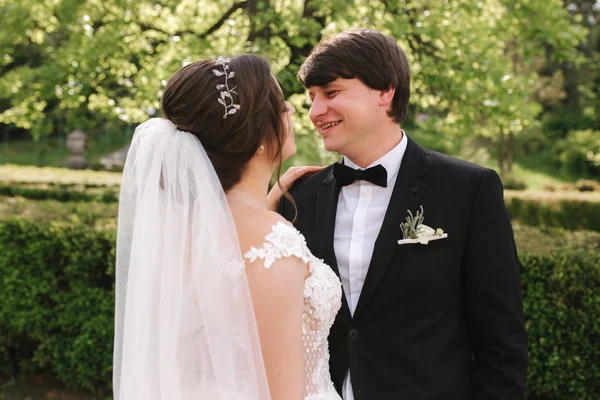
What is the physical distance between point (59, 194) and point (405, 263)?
39.6 feet

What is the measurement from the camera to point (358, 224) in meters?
2.62

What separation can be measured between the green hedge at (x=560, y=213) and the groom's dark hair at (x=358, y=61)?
11.7 m

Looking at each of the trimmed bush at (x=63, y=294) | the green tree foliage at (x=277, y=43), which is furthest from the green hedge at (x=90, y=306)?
the green tree foliage at (x=277, y=43)

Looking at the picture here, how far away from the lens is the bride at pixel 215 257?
6.68 feet

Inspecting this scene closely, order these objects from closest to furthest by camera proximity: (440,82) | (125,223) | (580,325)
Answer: (125,223), (580,325), (440,82)

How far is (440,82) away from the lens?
258 inches

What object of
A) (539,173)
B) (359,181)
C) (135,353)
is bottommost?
(539,173)

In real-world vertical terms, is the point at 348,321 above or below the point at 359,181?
below

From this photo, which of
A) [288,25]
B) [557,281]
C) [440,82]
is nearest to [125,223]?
[557,281]

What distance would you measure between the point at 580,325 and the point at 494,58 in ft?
10.8

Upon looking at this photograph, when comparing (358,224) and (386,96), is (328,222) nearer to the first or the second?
(358,224)

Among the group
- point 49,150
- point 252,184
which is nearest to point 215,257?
point 252,184

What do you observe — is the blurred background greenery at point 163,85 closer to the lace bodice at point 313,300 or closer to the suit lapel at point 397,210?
the suit lapel at point 397,210

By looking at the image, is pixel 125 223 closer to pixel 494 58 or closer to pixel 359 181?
pixel 359 181
